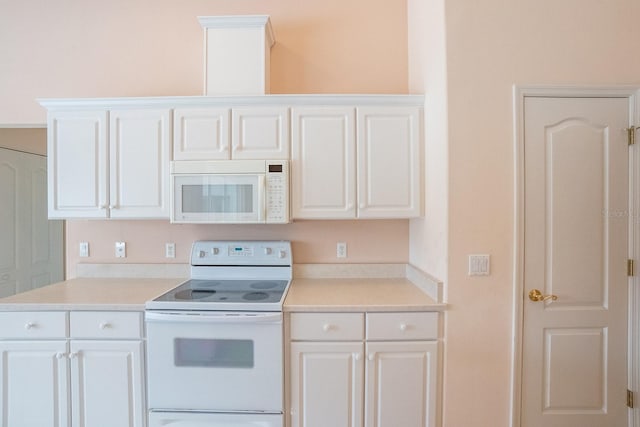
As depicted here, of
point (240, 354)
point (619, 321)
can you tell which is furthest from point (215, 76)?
point (619, 321)

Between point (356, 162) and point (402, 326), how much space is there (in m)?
1.04

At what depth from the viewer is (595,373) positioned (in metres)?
1.69

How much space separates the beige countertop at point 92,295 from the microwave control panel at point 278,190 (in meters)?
0.91

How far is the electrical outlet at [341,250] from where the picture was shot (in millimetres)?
2330

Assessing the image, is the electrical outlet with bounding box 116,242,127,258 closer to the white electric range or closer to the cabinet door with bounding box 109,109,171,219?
the cabinet door with bounding box 109,109,171,219

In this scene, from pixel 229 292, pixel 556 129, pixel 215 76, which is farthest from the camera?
pixel 215 76

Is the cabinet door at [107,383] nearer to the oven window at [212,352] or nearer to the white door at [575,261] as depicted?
the oven window at [212,352]

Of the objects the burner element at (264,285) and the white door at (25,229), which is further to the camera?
the white door at (25,229)

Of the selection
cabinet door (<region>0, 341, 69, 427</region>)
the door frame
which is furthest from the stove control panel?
the door frame

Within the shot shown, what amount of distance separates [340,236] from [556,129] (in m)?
1.48

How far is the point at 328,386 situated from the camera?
168cm

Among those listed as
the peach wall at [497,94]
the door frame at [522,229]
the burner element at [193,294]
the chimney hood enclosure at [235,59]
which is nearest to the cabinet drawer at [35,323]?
the burner element at [193,294]

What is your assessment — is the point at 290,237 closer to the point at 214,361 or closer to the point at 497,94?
the point at 214,361

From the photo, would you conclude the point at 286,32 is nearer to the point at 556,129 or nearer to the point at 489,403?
the point at 556,129
